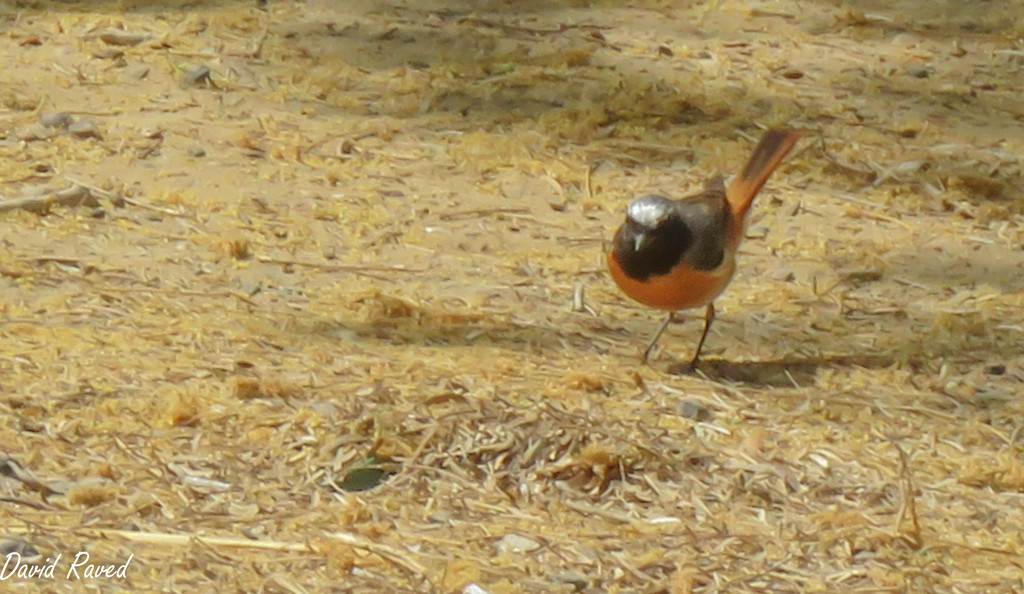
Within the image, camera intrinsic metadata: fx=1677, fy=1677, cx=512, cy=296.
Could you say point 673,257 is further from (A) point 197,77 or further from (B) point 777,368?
(A) point 197,77

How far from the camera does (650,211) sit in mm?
5145

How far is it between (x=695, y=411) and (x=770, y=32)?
12.5 feet

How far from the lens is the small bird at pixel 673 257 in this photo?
16.6 feet

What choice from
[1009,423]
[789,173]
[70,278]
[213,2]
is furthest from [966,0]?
[70,278]

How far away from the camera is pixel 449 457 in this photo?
13.8 ft

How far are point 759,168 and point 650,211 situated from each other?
2.62 feet

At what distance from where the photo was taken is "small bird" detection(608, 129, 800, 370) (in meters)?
5.07

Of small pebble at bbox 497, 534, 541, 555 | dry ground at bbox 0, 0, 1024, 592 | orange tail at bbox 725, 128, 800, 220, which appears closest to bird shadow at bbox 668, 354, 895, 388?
dry ground at bbox 0, 0, 1024, 592

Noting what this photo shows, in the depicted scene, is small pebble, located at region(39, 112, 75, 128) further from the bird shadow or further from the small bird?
the bird shadow

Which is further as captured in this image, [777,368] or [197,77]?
[197,77]

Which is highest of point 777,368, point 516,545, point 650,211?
point 650,211

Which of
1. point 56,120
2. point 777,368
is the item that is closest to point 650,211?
point 777,368

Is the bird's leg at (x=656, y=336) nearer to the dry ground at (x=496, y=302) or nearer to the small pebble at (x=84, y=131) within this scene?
the dry ground at (x=496, y=302)

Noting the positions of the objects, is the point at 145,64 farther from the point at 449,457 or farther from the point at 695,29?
the point at 449,457
